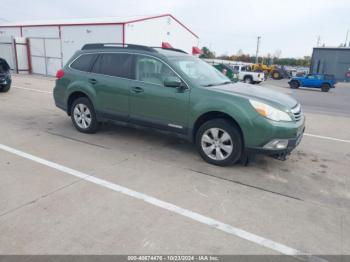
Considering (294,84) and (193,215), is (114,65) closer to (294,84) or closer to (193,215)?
(193,215)

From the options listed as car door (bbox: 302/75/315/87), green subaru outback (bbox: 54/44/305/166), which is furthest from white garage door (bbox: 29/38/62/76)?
car door (bbox: 302/75/315/87)

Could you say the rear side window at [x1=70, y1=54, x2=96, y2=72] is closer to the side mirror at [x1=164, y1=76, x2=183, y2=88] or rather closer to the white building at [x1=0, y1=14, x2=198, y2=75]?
the side mirror at [x1=164, y1=76, x2=183, y2=88]

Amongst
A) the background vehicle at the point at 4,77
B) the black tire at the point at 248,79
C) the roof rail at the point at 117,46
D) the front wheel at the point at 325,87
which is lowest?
the front wheel at the point at 325,87

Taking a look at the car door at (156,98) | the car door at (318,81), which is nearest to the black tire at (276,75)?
the car door at (318,81)

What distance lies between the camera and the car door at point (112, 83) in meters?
5.45

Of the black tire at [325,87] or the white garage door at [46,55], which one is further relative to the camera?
the black tire at [325,87]

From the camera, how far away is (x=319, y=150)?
19.2 feet

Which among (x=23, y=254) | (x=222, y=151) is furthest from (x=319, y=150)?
(x=23, y=254)

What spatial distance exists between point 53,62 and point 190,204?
21845 millimetres

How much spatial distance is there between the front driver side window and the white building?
584 inches

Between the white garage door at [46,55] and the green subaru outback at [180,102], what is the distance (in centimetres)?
1743

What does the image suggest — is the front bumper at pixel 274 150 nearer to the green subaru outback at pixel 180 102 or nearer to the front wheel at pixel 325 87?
the green subaru outback at pixel 180 102

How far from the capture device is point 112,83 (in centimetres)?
555

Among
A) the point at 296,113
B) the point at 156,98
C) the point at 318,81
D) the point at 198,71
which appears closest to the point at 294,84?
the point at 318,81
